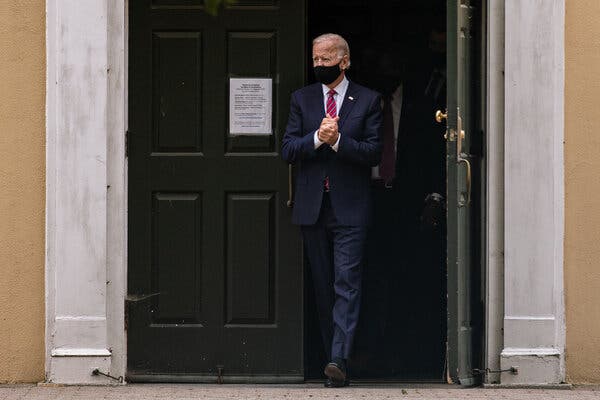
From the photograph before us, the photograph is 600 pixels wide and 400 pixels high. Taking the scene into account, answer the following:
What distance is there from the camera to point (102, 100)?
645cm

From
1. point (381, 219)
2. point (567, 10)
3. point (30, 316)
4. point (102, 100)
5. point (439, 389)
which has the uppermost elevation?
point (567, 10)

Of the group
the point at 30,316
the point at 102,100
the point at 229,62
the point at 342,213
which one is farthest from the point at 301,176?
the point at 30,316

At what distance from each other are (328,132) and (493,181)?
3.38 ft

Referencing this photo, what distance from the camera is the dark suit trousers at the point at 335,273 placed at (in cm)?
645

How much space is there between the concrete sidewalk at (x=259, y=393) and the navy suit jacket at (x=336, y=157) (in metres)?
1.00

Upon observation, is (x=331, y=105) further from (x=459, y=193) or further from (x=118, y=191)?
(x=118, y=191)

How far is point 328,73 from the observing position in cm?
660

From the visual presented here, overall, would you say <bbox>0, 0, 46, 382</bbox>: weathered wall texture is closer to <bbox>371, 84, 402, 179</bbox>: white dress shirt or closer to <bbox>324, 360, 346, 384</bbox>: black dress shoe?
<bbox>324, 360, 346, 384</bbox>: black dress shoe

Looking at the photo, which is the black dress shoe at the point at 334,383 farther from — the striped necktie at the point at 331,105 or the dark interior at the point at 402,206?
the striped necktie at the point at 331,105

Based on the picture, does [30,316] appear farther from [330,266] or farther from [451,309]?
[451,309]

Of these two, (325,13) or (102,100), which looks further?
(325,13)

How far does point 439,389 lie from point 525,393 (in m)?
0.59

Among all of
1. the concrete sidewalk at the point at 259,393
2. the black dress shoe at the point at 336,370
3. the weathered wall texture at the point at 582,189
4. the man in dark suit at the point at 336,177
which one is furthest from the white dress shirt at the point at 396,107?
the concrete sidewalk at the point at 259,393

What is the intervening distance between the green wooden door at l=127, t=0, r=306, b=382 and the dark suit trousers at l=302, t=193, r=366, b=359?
145mm
